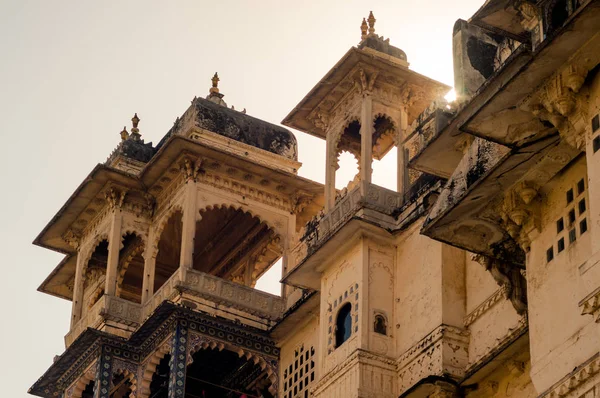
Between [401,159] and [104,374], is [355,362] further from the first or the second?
[104,374]

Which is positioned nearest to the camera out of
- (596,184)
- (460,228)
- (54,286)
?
(596,184)

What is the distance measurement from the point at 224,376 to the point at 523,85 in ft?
43.7

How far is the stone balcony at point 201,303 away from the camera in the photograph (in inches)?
1057

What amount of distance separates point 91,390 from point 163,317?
338 cm

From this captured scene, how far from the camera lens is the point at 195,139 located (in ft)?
93.2

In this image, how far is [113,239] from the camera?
2889cm

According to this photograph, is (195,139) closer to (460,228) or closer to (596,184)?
(460,228)

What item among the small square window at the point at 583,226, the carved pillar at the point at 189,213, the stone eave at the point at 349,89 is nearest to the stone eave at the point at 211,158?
the carved pillar at the point at 189,213

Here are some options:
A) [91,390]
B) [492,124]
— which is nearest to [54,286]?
[91,390]

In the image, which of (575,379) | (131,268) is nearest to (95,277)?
(131,268)

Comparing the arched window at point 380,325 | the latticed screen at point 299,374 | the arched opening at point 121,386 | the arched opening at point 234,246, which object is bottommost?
the arched window at point 380,325

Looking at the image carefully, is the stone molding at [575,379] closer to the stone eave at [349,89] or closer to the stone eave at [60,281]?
the stone eave at [349,89]

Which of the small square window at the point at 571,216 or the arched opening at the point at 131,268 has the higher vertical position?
the arched opening at the point at 131,268

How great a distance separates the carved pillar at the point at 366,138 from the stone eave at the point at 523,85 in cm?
727
